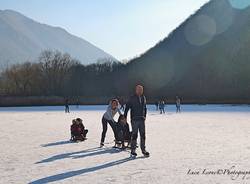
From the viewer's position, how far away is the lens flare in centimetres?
10081

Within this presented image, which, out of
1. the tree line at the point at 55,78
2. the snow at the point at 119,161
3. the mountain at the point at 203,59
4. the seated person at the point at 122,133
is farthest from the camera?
the tree line at the point at 55,78

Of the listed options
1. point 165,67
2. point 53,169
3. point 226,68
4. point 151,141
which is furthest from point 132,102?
point 165,67

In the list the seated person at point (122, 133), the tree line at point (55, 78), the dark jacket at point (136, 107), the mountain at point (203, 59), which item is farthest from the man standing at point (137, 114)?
the tree line at point (55, 78)

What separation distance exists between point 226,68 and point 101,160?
78053 millimetres

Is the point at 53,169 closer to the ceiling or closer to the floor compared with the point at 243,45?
closer to the floor

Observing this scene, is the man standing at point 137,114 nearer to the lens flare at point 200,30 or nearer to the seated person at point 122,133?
the seated person at point 122,133

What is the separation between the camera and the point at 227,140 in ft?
44.5

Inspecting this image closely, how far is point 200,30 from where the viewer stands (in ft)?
341

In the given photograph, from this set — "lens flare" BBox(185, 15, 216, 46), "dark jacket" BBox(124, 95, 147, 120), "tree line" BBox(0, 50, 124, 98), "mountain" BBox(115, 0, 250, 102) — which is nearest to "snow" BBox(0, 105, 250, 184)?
"dark jacket" BBox(124, 95, 147, 120)

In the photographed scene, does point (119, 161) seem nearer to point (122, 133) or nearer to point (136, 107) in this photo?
point (136, 107)

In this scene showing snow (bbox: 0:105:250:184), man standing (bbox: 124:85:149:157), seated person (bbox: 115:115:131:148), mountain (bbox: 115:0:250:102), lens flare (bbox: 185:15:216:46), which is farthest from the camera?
lens flare (bbox: 185:15:216:46)

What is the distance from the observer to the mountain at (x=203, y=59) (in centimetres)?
7956

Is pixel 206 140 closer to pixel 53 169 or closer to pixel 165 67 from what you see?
pixel 53 169

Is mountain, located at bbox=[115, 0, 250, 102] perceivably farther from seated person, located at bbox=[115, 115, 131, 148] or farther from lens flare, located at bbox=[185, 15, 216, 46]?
seated person, located at bbox=[115, 115, 131, 148]
